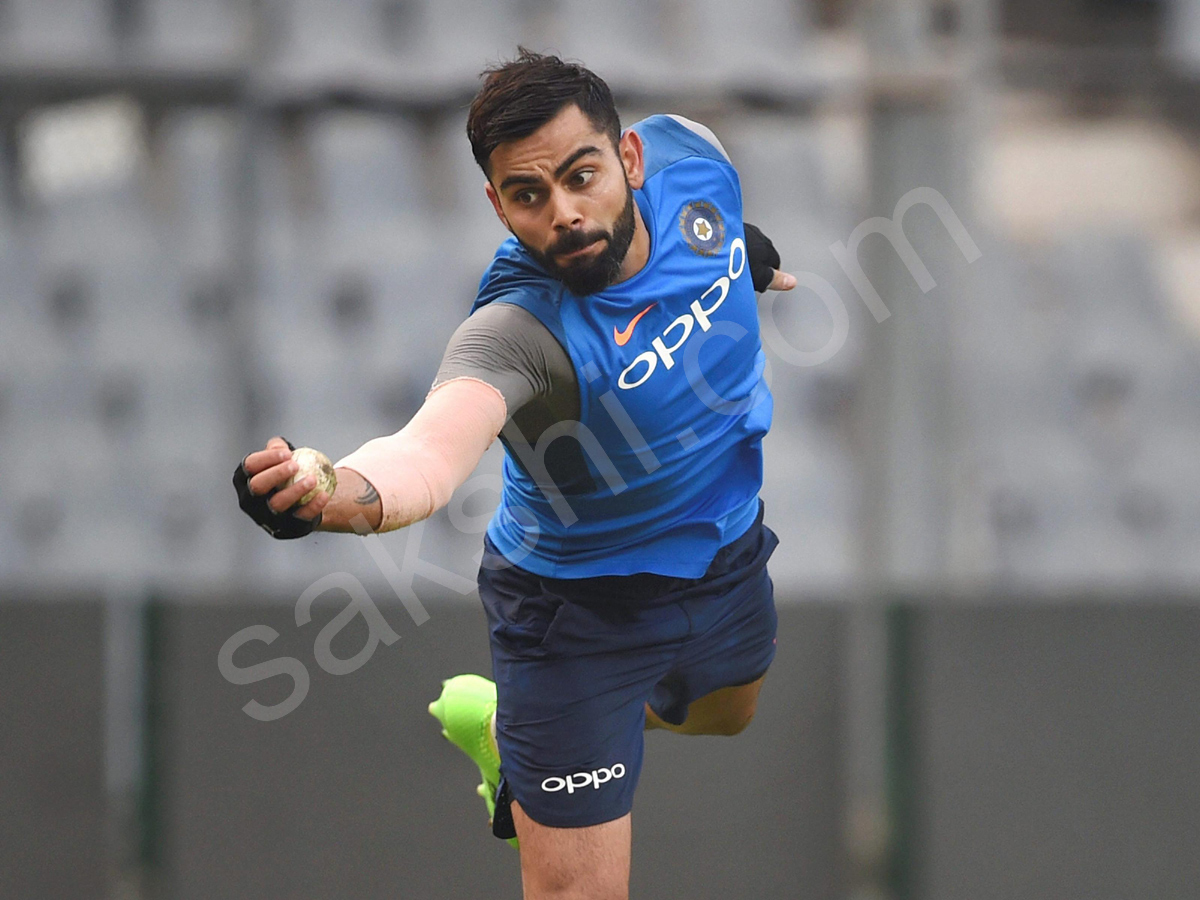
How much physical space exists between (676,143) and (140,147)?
4.05m

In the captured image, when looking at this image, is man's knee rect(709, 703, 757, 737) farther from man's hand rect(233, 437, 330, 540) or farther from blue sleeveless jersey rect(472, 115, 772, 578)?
man's hand rect(233, 437, 330, 540)

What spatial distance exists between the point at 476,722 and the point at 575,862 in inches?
22.4

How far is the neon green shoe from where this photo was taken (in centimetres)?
351

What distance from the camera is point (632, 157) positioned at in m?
2.90

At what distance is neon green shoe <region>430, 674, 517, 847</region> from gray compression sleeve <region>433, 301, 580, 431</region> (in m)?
1.02

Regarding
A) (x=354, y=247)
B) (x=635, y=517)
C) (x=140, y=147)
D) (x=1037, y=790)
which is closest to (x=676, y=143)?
(x=635, y=517)

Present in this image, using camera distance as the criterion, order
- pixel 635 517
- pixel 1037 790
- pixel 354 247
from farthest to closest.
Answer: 1. pixel 354 247
2. pixel 1037 790
3. pixel 635 517

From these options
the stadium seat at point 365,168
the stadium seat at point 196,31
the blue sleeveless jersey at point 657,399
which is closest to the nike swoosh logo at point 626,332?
the blue sleeveless jersey at point 657,399

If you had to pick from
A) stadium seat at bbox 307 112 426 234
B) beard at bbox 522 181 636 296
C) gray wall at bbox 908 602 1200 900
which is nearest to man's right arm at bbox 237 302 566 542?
beard at bbox 522 181 636 296

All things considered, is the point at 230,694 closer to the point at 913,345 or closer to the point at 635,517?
the point at 635,517

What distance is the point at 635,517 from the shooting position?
3102 mm

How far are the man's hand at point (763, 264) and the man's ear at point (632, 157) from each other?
0.44m

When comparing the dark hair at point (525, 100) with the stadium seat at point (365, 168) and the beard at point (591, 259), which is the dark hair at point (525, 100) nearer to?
the beard at point (591, 259)

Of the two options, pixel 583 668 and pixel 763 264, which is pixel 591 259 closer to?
pixel 763 264
